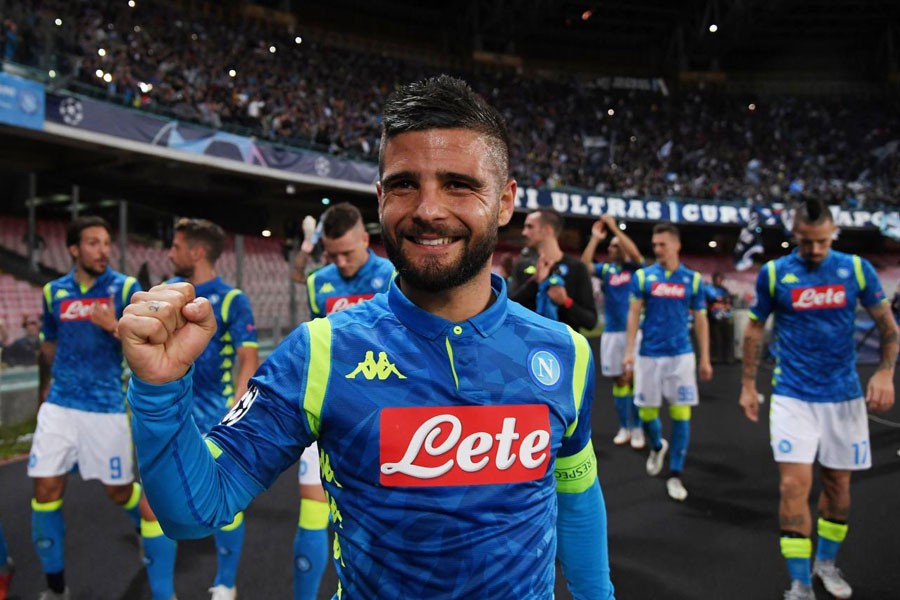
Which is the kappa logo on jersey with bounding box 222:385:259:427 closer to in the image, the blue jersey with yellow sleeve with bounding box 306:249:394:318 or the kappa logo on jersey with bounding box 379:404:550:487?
the kappa logo on jersey with bounding box 379:404:550:487

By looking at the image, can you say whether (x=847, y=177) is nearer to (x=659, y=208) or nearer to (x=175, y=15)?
(x=659, y=208)

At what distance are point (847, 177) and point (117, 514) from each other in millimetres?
31457

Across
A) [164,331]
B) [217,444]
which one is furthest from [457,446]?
[164,331]

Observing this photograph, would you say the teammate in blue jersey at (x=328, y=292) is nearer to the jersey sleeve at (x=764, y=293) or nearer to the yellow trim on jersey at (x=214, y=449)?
the yellow trim on jersey at (x=214, y=449)

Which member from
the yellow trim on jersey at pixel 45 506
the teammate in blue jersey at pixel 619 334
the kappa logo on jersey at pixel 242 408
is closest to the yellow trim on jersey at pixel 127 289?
the yellow trim on jersey at pixel 45 506

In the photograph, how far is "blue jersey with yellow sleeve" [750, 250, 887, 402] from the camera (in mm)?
3596

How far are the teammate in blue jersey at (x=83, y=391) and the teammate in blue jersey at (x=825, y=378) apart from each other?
3.88 meters

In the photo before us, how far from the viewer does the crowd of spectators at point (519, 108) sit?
45.2 ft

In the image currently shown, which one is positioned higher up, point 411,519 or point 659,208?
point 659,208

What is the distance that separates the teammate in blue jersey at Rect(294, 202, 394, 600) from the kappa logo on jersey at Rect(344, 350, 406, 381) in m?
2.10

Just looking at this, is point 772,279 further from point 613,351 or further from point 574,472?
point 613,351

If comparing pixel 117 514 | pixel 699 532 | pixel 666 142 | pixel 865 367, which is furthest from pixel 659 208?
pixel 117 514

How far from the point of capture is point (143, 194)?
18.0m

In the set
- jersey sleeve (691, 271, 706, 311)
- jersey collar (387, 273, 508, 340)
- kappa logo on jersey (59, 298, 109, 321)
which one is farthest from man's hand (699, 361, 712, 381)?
kappa logo on jersey (59, 298, 109, 321)
